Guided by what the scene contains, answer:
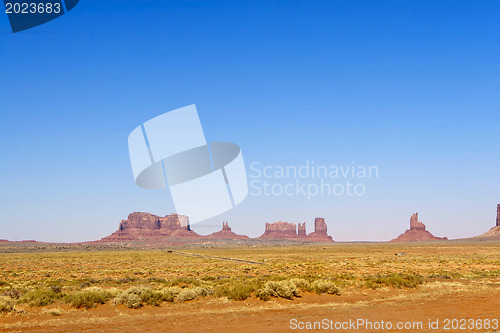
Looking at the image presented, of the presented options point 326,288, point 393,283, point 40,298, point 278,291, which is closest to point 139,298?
point 40,298

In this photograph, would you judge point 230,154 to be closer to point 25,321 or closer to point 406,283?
point 406,283

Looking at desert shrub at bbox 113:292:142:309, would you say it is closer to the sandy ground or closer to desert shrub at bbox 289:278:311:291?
the sandy ground

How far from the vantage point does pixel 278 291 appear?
1933 cm

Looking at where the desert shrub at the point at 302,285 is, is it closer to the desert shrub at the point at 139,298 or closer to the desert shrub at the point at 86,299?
the desert shrub at the point at 139,298

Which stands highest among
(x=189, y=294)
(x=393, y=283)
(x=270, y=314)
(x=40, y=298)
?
(x=40, y=298)

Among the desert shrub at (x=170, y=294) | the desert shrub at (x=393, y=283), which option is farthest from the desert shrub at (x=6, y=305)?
the desert shrub at (x=393, y=283)

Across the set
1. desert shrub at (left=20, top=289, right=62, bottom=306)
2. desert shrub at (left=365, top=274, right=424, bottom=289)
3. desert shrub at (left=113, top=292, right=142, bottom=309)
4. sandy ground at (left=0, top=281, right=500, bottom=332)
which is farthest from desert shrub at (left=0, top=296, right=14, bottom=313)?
desert shrub at (left=365, top=274, right=424, bottom=289)

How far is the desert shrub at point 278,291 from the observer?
18913mm

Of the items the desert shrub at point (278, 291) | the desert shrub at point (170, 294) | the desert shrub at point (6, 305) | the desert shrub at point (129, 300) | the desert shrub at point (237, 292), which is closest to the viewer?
the desert shrub at point (6, 305)

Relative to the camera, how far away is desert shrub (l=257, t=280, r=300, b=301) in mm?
18913

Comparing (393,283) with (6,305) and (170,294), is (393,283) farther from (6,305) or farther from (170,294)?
(6,305)

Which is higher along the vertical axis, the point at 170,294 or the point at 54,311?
the point at 170,294

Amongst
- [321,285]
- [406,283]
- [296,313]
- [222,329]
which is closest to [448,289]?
[406,283]

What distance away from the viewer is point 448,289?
22.4 metres
